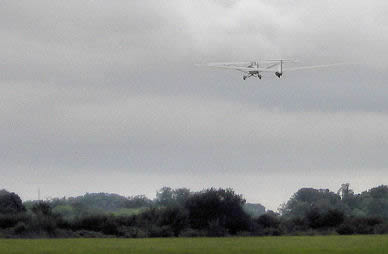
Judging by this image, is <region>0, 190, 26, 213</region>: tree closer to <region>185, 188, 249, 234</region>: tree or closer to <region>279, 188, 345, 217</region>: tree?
<region>185, 188, 249, 234</region>: tree

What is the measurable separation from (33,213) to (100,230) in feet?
13.1

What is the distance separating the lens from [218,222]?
68062 millimetres

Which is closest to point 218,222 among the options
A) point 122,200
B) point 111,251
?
point 122,200

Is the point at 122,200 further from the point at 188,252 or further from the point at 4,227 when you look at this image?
the point at 188,252

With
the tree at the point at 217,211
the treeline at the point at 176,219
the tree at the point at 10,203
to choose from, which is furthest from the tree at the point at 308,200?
the tree at the point at 10,203

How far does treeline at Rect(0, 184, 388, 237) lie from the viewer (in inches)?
2530

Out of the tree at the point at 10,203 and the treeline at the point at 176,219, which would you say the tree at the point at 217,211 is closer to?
the treeline at the point at 176,219

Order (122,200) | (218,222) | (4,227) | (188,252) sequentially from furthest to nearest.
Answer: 1. (122,200)
2. (218,222)
3. (4,227)
4. (188,252)

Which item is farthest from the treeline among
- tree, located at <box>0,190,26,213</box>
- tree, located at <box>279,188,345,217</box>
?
tree, located at <box>279,188,345,217</box>

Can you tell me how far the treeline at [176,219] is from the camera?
64.2m

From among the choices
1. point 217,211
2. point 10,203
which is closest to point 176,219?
point 217,211

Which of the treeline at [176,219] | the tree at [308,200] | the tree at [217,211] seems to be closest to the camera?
the treeline at [176,219]

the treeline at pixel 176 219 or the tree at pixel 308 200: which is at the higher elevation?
the tree at pixel 308 200

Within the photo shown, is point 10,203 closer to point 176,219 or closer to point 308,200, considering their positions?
point 176,219
